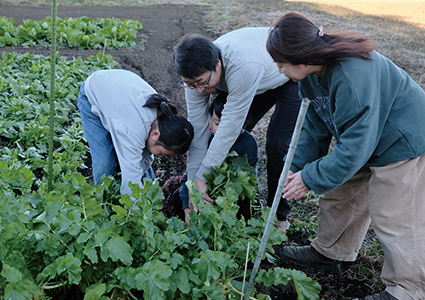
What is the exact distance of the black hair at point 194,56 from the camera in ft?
6.28

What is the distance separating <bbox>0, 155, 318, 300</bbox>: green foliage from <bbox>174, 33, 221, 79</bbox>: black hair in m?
0.60

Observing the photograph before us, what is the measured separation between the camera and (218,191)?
7.37 ft

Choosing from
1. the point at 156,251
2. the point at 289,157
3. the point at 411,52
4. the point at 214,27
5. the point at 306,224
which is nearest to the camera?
the point at 289,157

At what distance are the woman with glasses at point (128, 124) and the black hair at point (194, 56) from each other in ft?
1.09

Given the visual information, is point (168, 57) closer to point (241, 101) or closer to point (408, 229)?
point (241, 101)

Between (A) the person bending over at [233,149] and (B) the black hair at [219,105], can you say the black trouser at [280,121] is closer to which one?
(A) the person bending over at [233,149]

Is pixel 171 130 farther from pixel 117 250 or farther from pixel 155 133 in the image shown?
pixel 117 250

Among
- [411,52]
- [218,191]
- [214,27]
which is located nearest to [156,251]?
[218,191]

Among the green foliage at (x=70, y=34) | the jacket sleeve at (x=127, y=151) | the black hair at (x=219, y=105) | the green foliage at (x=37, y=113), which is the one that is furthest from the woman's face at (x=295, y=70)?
the green foliage at (x=70, y=34)

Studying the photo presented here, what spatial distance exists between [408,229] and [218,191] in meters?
1.03

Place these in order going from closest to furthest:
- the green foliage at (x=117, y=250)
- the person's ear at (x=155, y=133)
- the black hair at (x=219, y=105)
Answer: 1. the green foliage at (x=117, y=250)
2. the person's ear at (x=155, y=133)
3. the black hair at (x=219, y=105)

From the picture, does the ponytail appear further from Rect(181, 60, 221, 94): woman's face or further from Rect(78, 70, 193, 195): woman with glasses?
Rect(181, 60, 221, 94): woman's face

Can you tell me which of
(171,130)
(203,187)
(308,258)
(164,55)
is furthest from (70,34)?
(308,258)

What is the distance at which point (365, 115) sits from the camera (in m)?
1.51
